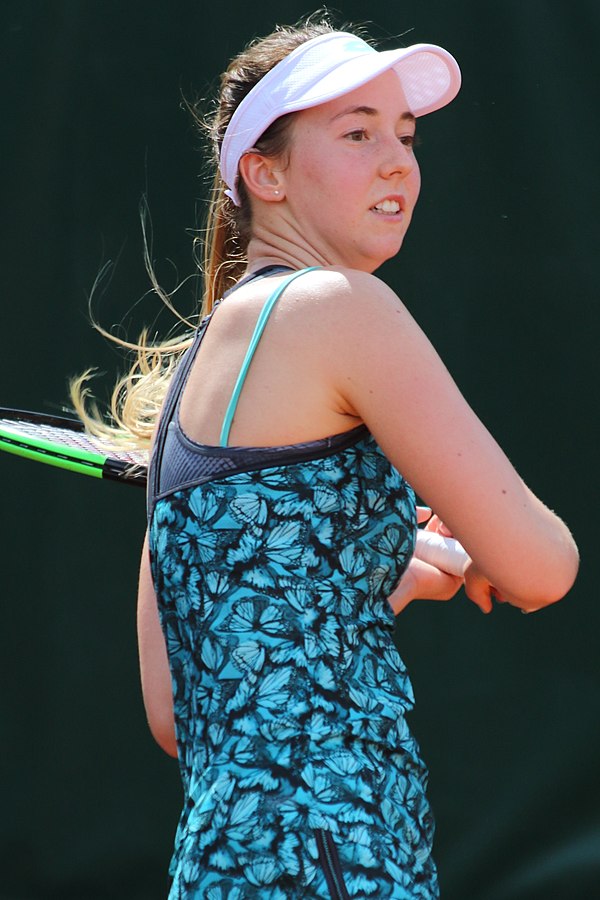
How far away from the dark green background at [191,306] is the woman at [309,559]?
145 centimetres

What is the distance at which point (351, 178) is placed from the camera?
→ 1554mm

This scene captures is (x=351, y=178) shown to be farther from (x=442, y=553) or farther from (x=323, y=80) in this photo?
(x=442, y=553)

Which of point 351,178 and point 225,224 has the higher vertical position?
point 351,178

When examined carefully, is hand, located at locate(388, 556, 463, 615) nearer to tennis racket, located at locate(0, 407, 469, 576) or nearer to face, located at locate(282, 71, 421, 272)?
tennis racket, located at locate(0, 407, 469, 576)

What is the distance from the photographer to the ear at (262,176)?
1626mm

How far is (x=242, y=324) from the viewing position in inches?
54.9

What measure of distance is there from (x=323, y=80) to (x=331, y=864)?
36.0 inches

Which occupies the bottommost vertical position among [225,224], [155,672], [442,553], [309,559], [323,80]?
[155,672]

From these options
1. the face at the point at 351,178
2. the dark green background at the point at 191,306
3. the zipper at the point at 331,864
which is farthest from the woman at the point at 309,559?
the dark green background at the point at 191,306

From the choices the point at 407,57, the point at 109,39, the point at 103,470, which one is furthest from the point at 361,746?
the point at 109,39

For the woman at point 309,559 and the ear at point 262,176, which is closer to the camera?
the woman at point 309,559

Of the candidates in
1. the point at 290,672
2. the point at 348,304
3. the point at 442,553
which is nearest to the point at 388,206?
the point at 348,304

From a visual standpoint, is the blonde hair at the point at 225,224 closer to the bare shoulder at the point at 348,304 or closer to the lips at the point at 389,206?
the lips at the point at 389,206

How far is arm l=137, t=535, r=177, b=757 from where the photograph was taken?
1.63 m
